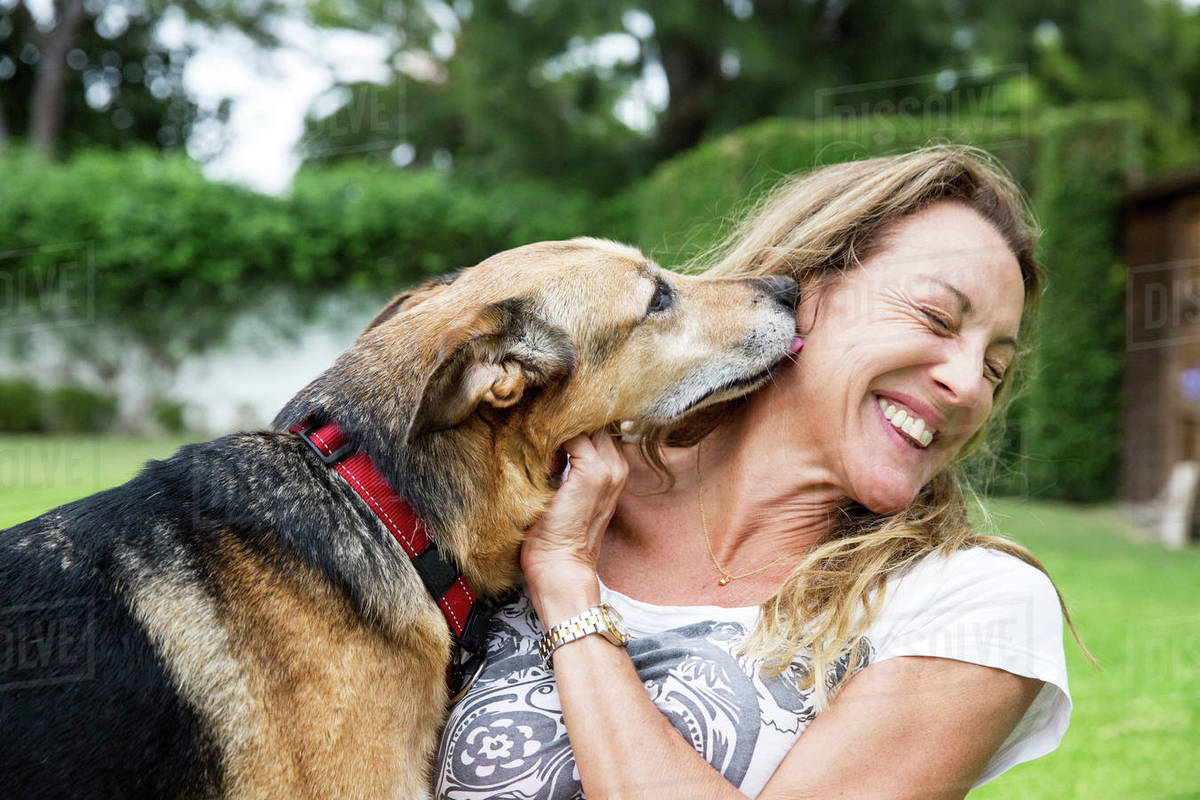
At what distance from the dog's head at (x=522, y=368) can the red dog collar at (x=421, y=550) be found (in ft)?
0.11

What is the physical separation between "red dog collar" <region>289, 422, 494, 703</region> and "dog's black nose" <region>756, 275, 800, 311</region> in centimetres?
107

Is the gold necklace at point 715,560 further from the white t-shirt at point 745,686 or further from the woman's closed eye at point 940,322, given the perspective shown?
the woman's closed eye at point 940,322

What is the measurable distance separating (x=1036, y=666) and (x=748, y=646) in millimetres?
580

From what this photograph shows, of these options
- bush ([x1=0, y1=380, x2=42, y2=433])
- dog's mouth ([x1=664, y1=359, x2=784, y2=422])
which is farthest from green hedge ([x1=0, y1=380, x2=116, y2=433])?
dog's mouth ([x1=664, y1=359, x2=784, y2=422])

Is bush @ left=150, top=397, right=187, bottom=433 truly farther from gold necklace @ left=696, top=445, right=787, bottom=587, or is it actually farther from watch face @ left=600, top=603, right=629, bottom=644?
watch face @ left=600, top=603, right=629, bottom=644

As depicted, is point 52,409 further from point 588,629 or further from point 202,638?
point 588,629

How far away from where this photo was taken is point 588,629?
201cm

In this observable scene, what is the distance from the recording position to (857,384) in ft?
7.73

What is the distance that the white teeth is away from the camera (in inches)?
93.6

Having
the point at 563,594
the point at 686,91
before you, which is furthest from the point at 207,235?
the point at 563,594

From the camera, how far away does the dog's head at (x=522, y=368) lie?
2166mm

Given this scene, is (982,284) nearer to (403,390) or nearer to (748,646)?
(748,646)

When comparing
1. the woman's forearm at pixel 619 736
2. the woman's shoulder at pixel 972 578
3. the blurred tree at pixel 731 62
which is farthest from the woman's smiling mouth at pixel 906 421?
the blurred tree at pixel 731 62

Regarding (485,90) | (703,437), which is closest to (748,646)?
(703,437)
